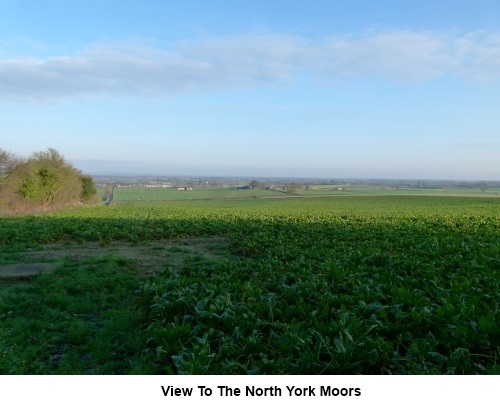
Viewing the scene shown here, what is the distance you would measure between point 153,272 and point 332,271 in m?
5.70

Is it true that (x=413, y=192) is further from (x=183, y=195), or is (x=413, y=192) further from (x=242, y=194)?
(x=183, y=195)

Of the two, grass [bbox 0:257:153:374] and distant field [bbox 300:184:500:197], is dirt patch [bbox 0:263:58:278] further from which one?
distant field [bbox 300:184:500:197]

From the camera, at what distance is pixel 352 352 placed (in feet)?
15.3

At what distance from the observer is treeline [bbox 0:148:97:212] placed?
145 feet

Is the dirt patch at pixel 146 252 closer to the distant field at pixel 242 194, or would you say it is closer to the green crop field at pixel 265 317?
the green crop field at pixel 265 317

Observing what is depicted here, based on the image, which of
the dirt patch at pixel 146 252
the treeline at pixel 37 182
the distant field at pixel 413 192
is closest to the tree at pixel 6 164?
the treeline at pixel 37 182

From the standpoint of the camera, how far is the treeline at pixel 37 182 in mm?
44188

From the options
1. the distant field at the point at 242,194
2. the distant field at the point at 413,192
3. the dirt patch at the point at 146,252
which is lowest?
the dirt patch at the point at 146,252

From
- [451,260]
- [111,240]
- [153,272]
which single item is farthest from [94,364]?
[111,240]

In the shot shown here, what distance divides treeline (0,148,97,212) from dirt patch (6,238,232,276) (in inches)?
1368

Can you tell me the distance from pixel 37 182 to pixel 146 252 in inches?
1654

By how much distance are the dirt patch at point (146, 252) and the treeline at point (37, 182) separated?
34.8m

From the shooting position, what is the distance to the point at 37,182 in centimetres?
4881

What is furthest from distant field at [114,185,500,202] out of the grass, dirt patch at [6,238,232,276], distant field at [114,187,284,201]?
the grass
